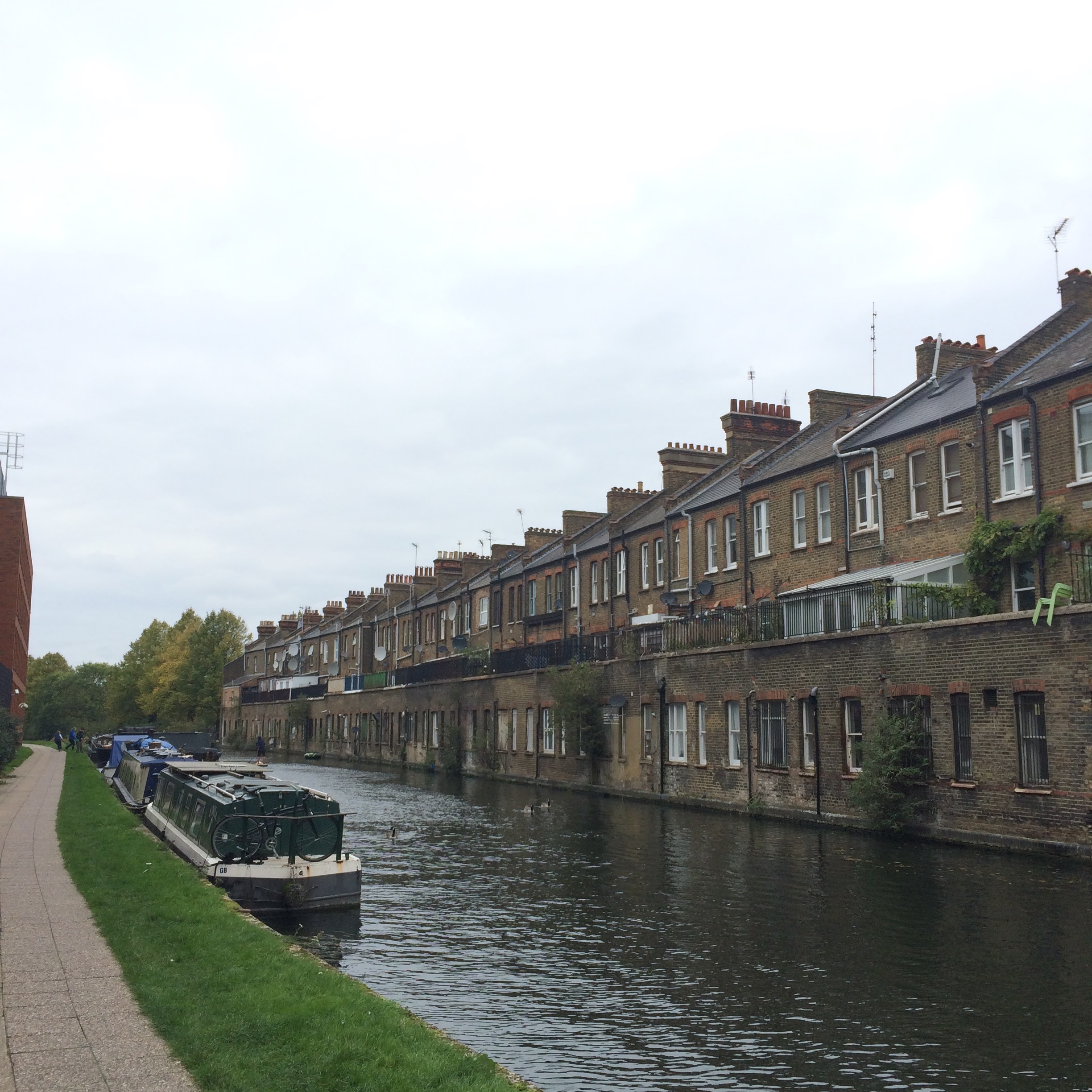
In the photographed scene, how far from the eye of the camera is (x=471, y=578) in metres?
66.2

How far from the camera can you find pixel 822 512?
33000 millimetres

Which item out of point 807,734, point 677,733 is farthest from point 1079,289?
point 677,733

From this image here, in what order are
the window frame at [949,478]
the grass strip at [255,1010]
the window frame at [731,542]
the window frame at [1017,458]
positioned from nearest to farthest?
the grass strip at [255,1010], the window frame at [1017,458], the window frame at [949,478], the window frame at [731,542]

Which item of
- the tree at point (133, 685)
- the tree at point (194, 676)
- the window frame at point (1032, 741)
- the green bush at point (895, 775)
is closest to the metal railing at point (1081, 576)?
the window frame at point (1032, 741)

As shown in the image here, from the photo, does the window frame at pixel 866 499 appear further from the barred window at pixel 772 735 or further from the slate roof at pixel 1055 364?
the barred window at pixel 772 735

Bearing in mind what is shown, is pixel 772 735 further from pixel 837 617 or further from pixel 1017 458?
pixel 1017 458

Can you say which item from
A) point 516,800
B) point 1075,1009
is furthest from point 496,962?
point 516,800

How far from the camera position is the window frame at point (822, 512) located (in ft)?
107

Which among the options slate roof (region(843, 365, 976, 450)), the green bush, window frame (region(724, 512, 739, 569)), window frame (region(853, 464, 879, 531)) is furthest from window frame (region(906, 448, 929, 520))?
window frame (region(724, 512, 739, 569))

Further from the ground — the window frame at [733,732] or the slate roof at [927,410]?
the slate roof at [927,410]

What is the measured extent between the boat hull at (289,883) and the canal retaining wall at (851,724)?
1236cm

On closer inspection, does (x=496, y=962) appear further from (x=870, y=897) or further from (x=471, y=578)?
(x=471, y=578)

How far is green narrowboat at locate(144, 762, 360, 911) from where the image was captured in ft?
→ 51.7

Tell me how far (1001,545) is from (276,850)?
17.4 meters
